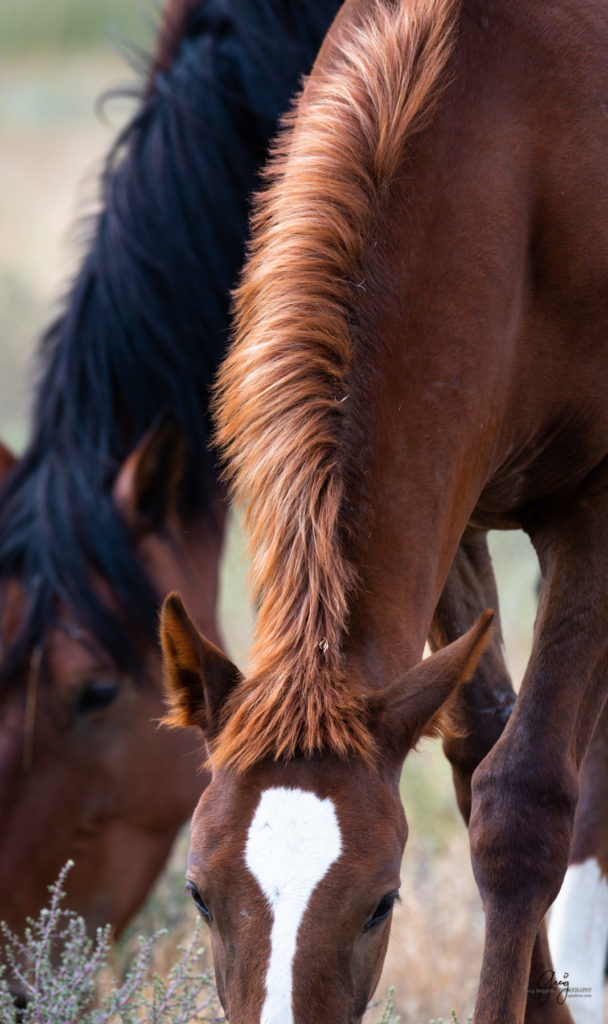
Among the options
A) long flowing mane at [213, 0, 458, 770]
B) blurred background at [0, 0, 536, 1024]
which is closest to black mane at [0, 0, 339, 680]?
blurred background at [0, 0, 536, 1024]

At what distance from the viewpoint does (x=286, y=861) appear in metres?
1.71

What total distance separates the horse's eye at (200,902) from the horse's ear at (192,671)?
23 centimetres

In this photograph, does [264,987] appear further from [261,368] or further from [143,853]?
[143,853]

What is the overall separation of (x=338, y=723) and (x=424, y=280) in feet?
2.57

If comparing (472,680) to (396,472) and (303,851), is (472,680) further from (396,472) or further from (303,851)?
(303,851)

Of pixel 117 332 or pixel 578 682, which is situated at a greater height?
pixel 117 332

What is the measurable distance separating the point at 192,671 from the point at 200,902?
13.4 inches

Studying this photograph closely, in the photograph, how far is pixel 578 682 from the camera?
228 cm

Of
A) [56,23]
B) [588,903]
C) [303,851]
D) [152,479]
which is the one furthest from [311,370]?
[56,23]

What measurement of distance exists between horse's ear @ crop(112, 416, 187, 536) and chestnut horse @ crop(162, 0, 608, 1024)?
125 cm

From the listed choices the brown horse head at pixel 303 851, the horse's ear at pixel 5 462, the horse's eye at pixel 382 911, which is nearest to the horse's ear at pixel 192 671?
the brown horse head at pixel 303 851

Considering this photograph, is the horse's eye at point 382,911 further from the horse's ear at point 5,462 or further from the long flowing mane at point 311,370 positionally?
the horse's ear at point 5,462

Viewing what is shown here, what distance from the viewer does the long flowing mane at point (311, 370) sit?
1846mm

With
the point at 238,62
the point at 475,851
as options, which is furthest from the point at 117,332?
the point at 475,851
